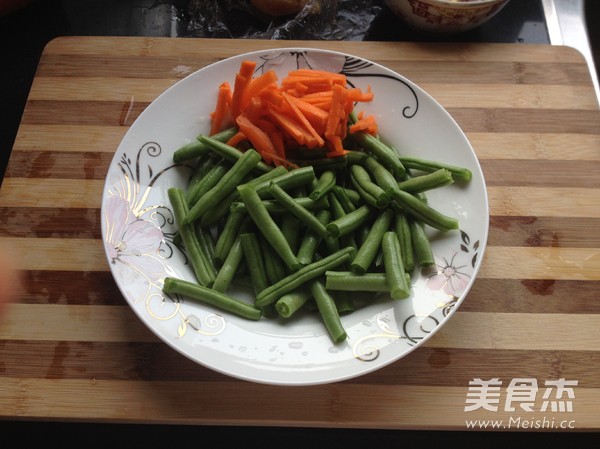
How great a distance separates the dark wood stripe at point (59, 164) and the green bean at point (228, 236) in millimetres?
698

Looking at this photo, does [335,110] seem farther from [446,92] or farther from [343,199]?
[446,92]

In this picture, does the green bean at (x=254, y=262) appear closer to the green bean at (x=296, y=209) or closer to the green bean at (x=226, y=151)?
the green bean at (x=296, y=209)

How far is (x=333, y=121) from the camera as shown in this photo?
78.7 inches

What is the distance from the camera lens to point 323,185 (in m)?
1.98

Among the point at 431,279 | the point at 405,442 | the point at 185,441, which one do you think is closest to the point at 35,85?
the point at 185,441

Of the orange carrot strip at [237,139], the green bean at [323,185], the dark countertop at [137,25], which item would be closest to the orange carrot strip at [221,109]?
the orange carrot strip at [237,139]

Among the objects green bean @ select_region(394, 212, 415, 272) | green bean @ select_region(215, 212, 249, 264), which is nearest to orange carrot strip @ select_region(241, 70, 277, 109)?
green bean @ select_region(215, 212, 249, 264)

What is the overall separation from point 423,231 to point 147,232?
0.97 m

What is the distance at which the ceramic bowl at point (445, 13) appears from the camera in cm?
257

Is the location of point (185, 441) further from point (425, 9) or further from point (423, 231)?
point (425, 9)

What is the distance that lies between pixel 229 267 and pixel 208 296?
13cm

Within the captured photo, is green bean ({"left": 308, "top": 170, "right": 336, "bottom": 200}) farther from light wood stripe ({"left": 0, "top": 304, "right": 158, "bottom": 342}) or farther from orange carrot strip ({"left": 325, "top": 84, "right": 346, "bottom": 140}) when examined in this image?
light wood stripe ({"left": 0, "top": 304, "right": 158, "bottom": 342})

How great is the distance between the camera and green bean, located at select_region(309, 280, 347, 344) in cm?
175

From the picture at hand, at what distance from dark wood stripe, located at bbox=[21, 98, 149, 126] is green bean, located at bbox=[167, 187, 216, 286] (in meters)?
0.65
